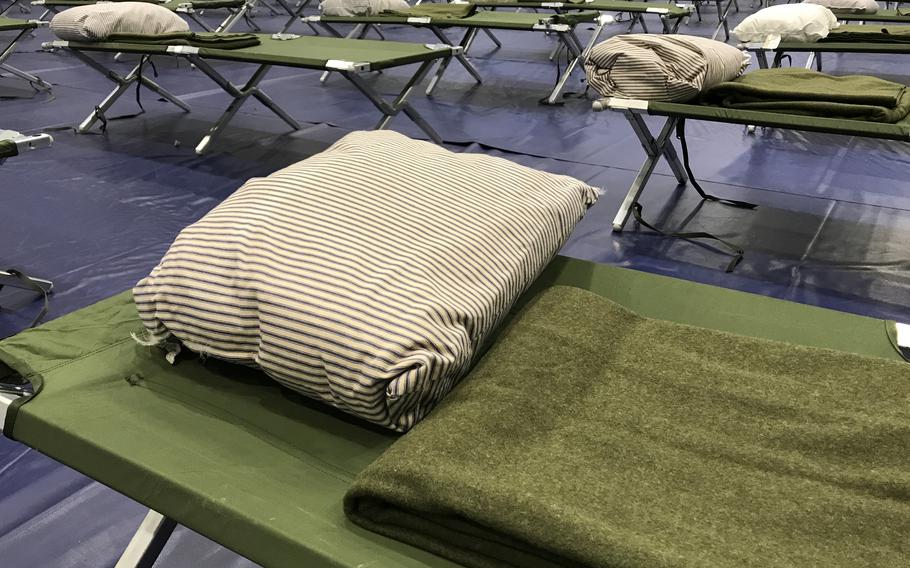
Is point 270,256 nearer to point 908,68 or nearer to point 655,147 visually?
point 655,147

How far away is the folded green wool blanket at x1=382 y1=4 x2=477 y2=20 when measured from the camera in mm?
3887

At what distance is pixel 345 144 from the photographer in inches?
48.8

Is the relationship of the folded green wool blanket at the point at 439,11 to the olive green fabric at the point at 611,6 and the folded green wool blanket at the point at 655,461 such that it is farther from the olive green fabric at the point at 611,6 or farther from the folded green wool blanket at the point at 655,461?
the folded green wool blanket at the point at 655,461

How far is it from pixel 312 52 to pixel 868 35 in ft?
7.56

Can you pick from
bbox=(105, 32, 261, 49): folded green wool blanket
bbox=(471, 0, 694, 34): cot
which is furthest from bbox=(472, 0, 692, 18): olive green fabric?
bbox=(105, 32, 261, 49): folded green wool blanket

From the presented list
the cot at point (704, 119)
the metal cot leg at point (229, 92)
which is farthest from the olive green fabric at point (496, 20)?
the cot at point (704, 119)

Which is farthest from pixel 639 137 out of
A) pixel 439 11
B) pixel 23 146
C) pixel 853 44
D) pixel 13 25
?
pixel 13 25

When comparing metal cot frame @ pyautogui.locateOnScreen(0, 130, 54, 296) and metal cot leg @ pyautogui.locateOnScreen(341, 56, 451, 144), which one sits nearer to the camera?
metal cot frame @ pyautogui.locateOnScreen(0, 130, 54, 296)

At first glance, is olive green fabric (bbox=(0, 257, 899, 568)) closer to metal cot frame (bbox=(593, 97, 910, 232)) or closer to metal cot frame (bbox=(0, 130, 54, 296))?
metal cot frame (bbox=(0, 130, 54, 296))

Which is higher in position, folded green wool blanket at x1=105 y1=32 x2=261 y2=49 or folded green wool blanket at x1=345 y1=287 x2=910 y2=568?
folded green wool blanket at x1=105 y1=32 x2=261 y2=49

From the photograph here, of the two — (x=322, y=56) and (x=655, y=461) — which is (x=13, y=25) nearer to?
(x=322, y=56)

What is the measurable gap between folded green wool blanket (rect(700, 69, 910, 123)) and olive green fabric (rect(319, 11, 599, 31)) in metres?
1.63

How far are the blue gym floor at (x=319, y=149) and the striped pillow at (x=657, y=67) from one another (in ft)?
1.56

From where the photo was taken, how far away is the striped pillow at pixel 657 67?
81.2 inches
